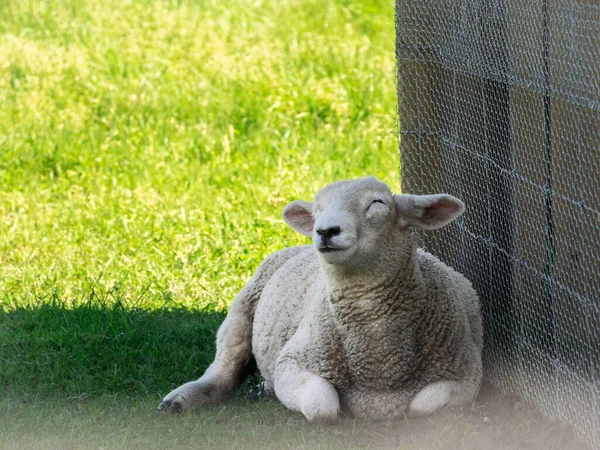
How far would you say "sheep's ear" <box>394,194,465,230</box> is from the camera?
15.3 ft

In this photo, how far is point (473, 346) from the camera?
15.9 feet

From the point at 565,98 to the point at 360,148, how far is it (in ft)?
15.8

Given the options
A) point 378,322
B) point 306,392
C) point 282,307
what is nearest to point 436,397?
point 378,322

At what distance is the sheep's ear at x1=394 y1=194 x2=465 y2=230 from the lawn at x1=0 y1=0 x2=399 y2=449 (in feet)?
2.93

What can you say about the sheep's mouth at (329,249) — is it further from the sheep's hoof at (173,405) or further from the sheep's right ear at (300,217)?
the sheep's hoof at (173,405)

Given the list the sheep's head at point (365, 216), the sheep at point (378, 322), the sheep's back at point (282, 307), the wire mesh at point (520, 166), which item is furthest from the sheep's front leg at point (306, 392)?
the wire mesh at point (520, 166)

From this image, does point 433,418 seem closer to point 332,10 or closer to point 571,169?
point 571,169

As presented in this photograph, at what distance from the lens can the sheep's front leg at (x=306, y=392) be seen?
4.58 metres

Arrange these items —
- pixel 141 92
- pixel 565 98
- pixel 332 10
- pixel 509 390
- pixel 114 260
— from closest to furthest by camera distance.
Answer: pixel 565 98
pixel 509 390
pixel 114 260
pixel 141 92
pixel 332 10

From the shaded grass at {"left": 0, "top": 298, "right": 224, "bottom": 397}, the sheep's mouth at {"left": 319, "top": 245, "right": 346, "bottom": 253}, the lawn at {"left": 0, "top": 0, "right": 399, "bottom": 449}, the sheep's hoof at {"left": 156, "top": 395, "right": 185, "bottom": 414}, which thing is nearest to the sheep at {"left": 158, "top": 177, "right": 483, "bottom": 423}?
the sheep's mouth at {"left": 319, "top": 245, "right": 346, "bottom": 253}

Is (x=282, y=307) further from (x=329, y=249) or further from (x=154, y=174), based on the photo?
(x=154, y=174)

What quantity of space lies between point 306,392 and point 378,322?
16.5 inches

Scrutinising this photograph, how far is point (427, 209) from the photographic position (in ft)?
15.4

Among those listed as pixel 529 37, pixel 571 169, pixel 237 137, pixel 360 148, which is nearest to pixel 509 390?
pixel 571 169
